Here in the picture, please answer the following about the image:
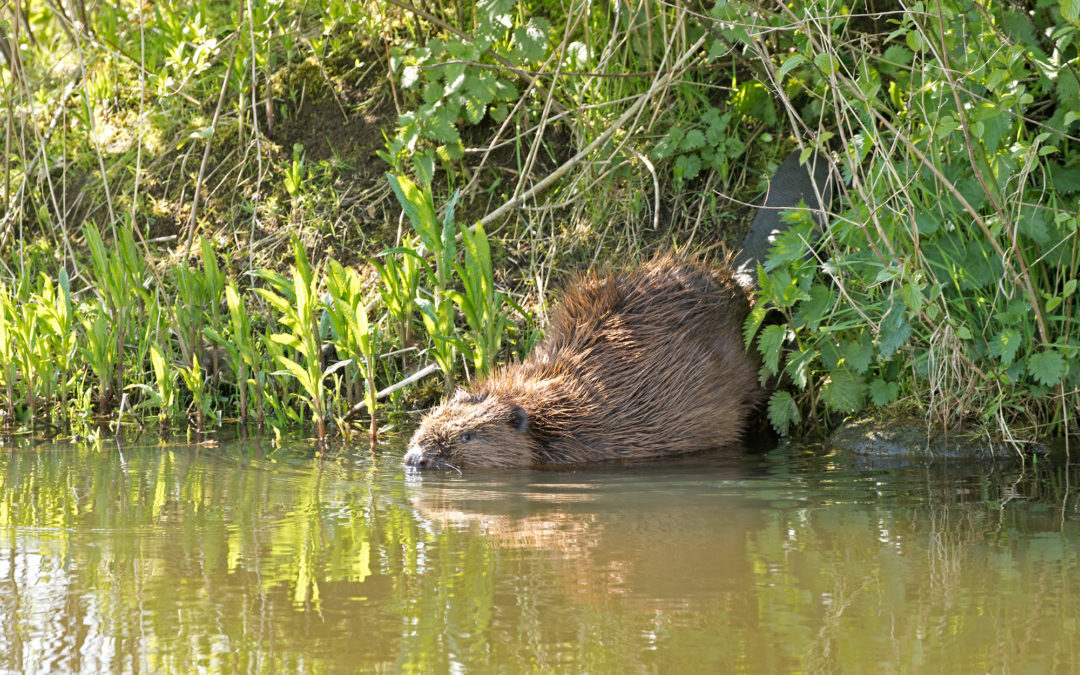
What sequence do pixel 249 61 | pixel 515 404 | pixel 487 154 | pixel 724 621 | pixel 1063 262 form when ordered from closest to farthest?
pixel 724 621, pixel 1063 262, pixel 515 404, pixel 487 154, pixel 249 61

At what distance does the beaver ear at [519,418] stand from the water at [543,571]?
45cm

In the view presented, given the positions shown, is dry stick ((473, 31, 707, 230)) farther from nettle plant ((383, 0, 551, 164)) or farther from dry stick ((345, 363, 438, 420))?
dry stick ((345, 363, 438, 420))

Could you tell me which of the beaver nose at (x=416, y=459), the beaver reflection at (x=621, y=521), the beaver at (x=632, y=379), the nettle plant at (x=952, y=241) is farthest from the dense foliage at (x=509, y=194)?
the beaver reflection at (x=621, y=521)

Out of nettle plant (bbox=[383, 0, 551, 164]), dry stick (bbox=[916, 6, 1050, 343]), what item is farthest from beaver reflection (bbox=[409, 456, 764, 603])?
nettle plant (bbox=[383, 0, 551, 164])

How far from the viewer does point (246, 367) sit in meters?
4.64

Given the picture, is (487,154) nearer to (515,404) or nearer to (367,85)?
(367,85)

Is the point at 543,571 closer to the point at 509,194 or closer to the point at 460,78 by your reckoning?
the point at 460,78

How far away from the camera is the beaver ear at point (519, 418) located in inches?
162

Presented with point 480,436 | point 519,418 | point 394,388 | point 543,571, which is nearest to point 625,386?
point 519,418

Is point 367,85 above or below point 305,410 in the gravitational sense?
above

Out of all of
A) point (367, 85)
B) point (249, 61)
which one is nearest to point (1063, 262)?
point (367, 85)

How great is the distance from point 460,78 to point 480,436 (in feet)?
6.18

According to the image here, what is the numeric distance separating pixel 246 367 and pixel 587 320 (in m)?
1.44

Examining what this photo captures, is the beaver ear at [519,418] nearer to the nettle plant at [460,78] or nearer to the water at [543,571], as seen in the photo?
the water at [543,571]
